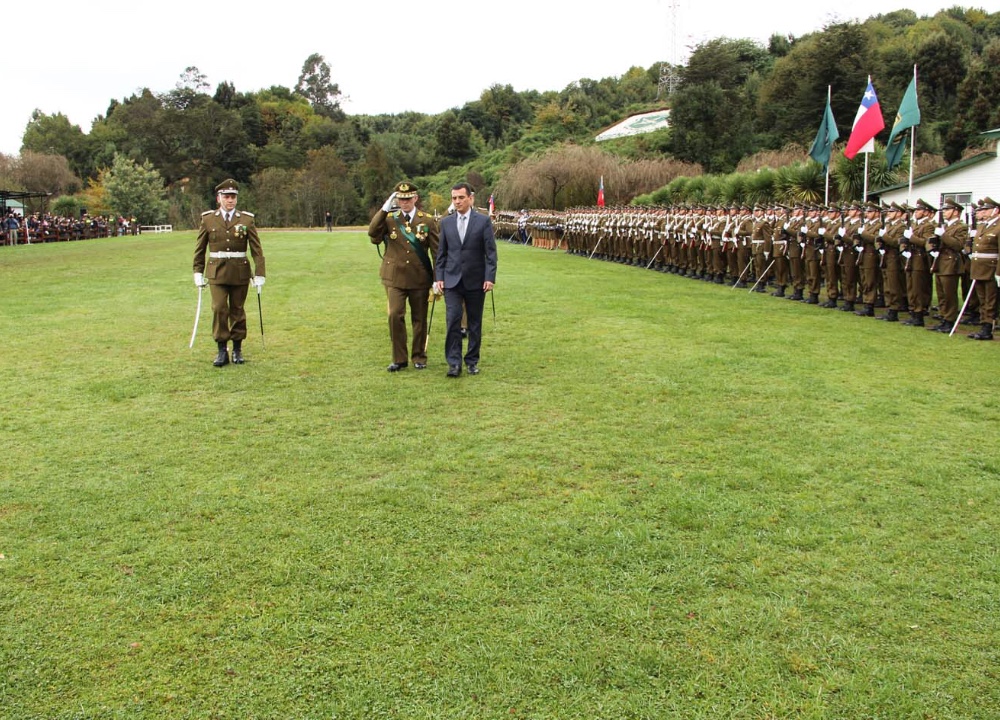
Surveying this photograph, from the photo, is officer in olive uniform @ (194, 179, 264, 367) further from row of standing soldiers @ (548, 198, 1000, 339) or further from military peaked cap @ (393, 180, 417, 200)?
row of standing soldiers @ (548, 198, 1000, 339)

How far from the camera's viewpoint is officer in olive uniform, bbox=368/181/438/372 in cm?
926

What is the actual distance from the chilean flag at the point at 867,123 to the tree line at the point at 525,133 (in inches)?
337

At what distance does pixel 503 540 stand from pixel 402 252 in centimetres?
525

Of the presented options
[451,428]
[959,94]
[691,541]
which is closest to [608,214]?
[451,428]

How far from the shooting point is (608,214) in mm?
29547

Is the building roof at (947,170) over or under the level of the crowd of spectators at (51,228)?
over

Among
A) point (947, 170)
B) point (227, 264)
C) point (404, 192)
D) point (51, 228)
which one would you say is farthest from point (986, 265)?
point (51, 228)

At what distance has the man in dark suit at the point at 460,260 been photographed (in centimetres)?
895

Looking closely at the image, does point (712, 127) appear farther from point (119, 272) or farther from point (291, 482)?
point (291, 482)

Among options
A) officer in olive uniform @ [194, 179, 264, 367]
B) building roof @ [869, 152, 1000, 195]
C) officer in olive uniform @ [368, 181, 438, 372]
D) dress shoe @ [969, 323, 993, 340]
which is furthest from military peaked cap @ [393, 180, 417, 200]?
building roof @ [869, 152, 1000, 195]

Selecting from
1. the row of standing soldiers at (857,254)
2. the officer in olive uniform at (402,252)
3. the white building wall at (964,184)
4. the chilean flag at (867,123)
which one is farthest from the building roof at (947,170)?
the officer in olive uniform at (402,252)

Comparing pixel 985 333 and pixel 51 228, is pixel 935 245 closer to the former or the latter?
pixel 985 333

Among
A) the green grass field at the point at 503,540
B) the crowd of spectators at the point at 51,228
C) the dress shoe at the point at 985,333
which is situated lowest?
the green grass field at the point at 503,540

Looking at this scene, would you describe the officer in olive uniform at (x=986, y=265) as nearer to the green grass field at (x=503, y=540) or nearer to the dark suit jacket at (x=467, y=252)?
the green grass field at (x=503, y=540)
